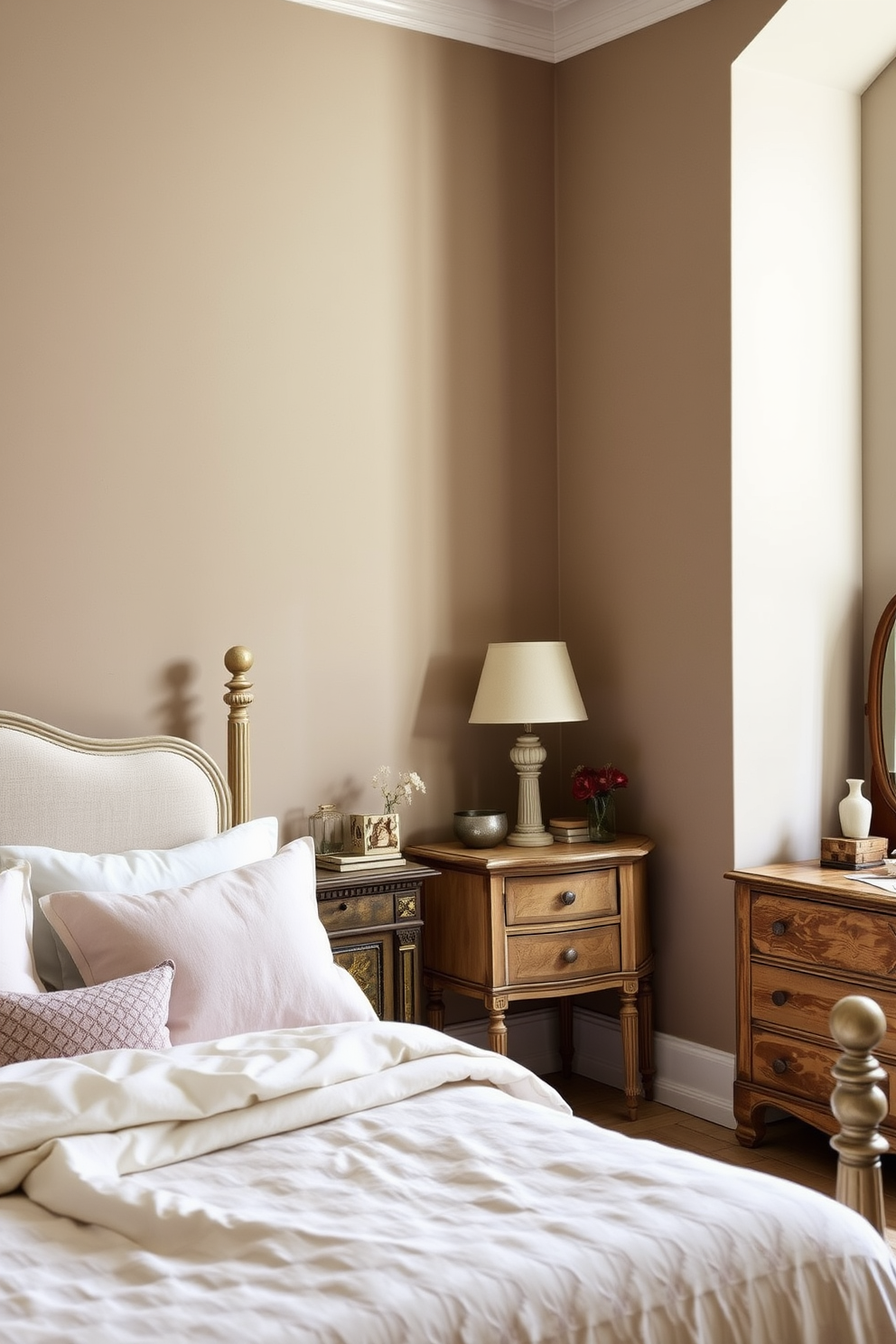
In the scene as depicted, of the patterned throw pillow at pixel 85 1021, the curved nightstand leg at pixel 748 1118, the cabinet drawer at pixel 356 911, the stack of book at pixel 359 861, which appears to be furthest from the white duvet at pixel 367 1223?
the curved nightstand leg at pixel 748 1118

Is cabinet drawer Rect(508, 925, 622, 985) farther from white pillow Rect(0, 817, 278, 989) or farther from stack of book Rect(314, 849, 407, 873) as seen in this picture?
white pillow Rect(0, 817, 278, 989)

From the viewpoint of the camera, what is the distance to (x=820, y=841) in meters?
3.82

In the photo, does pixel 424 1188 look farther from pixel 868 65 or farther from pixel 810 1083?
pixel 868 65

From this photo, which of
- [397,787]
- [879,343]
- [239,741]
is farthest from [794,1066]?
[879,343]

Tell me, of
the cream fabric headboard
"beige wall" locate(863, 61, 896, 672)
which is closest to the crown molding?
"beige wall" locate(863, 61, 896, 672)

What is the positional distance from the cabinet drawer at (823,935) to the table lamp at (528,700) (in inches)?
26.6

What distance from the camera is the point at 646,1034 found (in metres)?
3.99

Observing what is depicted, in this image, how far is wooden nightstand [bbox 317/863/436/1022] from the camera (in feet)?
11.3

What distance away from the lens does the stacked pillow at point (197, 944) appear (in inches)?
101

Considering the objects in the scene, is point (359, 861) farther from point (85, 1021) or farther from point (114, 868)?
point (85, 1021)

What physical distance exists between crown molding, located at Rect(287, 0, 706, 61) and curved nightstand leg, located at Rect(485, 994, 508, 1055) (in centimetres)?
280

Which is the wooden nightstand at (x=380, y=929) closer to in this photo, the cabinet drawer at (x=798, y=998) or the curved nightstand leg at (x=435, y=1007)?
the curved nightstand leg at (x=435, y=1007)

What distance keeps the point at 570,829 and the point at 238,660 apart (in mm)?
1134

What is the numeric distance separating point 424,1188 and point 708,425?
252 cm
